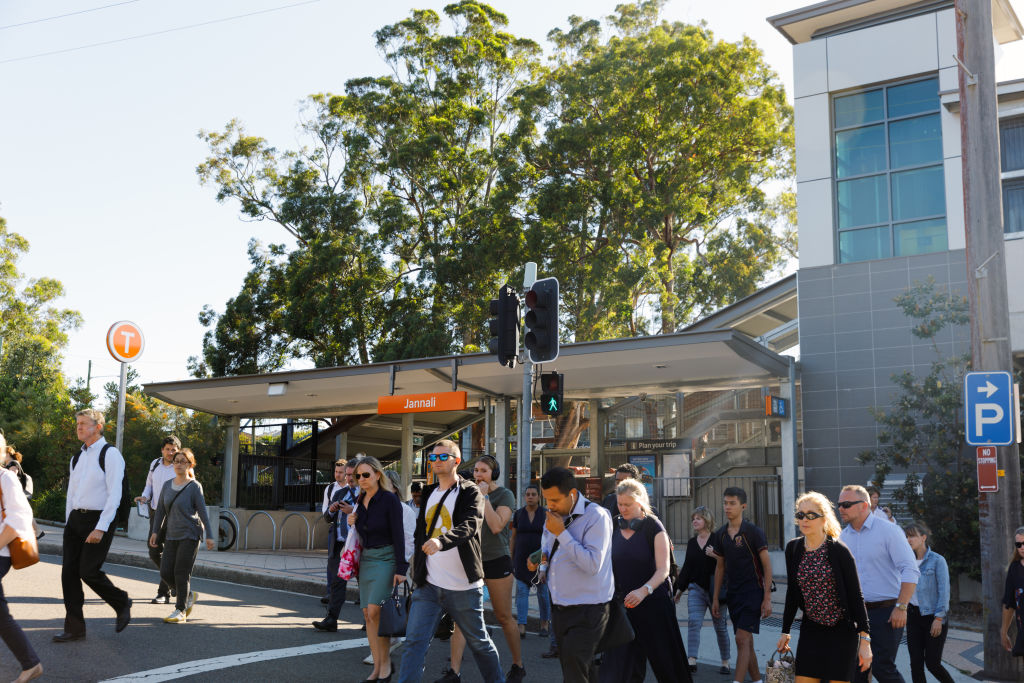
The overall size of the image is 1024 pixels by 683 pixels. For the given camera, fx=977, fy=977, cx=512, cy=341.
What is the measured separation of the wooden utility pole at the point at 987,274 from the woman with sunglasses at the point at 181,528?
7.52 m

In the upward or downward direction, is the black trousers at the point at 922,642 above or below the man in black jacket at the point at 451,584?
below

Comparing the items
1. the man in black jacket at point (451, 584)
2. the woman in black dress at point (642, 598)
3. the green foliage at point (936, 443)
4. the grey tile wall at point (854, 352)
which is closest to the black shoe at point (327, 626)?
the man in black jacket at point (451, 584)

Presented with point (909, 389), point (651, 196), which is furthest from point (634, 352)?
point (651, 196)

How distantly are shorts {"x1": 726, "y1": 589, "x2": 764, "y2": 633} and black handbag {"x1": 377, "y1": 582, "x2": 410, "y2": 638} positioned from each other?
8.62 feet

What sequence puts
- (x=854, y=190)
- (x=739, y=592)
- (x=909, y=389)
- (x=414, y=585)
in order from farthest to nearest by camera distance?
(x=854, y=190), (x=909, y=389), (x=739, y=592), (x=414, y=585)

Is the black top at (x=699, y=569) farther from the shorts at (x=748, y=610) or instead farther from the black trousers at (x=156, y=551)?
the black trousers at (x=156, y=551)

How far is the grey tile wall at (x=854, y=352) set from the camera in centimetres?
1576

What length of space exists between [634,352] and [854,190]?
5384 mm

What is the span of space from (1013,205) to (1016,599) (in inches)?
371

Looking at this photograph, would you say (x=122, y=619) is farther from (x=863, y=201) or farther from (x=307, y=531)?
(x=863, y=201)

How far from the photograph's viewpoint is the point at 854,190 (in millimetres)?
16891

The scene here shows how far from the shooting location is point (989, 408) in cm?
902

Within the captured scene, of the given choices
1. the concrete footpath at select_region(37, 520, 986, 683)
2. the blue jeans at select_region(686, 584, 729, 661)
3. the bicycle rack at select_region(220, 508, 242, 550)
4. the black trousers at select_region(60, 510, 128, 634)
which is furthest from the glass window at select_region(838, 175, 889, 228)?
the black trousers at select_region(60, 510, 128, 634)

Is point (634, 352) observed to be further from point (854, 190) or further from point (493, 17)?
point (493, 17)
